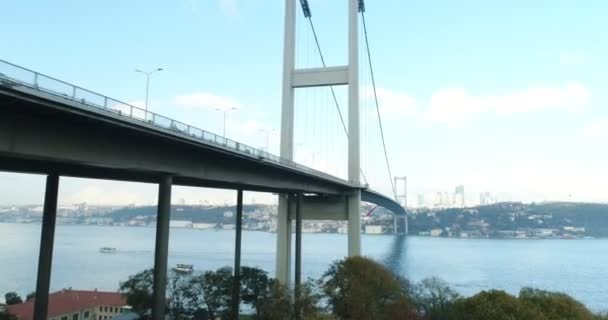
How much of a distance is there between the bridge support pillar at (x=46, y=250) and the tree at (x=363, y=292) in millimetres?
15063

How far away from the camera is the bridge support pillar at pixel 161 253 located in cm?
1828

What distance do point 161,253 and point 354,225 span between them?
26667 mm

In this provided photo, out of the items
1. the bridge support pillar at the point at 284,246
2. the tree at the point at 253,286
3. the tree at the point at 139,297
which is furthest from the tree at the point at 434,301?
the tree at the point at 139,297

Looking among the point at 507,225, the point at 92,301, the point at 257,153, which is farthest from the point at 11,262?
the point at 507,225

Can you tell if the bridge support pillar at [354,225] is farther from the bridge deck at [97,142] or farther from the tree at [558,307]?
the tree at [558,307]

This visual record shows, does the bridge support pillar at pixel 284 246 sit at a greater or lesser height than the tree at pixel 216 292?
greater

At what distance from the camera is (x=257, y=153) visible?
26.2 m

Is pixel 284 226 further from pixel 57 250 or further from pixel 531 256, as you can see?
pixel 57 250

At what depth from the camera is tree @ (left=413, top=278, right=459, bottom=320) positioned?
92.4ft

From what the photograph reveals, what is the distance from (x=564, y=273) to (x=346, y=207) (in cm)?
4823

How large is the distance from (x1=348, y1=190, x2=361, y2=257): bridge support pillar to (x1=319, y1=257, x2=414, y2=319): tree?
11104 mm

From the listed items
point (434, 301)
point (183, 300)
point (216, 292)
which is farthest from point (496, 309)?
point (183, 300)

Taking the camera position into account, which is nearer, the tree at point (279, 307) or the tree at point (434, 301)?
the tree at point (279, 307)

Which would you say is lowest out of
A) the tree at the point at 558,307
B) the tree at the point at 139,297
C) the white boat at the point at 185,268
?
the white boat at the point at 185,268
